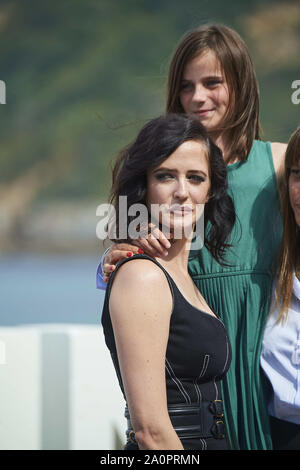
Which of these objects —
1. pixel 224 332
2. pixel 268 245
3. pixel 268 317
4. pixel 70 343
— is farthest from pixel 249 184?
pixel 70 343

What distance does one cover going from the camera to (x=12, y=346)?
3.25 meters

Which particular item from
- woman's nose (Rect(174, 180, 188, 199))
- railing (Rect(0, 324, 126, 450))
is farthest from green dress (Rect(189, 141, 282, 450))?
railing (Rect(0, 324, 126, 450))

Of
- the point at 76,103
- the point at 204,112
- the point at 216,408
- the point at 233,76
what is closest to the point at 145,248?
the point at 216,408

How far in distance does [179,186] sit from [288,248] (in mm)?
469

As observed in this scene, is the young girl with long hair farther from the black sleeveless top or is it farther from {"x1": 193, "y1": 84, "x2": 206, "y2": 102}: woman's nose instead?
the black sleeveless top

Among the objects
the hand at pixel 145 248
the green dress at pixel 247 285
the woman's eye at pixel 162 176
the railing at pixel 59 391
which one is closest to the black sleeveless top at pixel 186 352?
the hand at pixel 145 248

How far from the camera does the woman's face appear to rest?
65.4 inches

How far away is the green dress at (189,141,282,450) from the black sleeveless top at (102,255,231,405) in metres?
0.38

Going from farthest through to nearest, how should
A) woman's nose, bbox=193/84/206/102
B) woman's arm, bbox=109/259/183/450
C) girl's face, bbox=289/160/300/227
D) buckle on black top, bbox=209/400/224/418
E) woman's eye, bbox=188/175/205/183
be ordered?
woman's nose, bbox=193/84/206/102 < girl's face, bbox=289/160/300/227 < woman's eye, bbox=188/175/205/183 < buckle on black top, bbox=209/400/224/418 < woman's arm, bbox=109/259/183/450

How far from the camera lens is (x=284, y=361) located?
1839 mm

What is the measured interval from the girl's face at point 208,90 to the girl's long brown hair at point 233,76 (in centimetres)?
2

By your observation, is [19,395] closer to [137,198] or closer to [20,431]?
[20,431]

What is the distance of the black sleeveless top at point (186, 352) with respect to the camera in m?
1.54

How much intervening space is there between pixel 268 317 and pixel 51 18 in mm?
15267
